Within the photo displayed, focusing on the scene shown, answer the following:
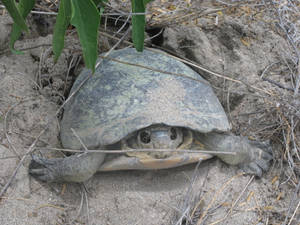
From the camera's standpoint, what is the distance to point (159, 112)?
6.25 ft

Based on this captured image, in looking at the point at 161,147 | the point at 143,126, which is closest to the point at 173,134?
the point at 161,147

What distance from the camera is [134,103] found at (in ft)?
6.59

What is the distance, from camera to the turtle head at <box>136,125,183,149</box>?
74.6 inches

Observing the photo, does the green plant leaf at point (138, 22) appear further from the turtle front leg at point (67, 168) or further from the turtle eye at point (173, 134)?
the turtle front leg at point (67, 168)

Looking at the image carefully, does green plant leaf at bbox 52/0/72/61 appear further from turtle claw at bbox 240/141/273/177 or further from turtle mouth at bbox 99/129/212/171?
turtle claw at bbox 240/141/273/177

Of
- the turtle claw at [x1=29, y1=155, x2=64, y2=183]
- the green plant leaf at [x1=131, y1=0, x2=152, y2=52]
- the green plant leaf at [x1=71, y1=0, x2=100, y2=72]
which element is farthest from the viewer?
the turtle claw at [x1=29, y1=155, x2=64, y2=183]

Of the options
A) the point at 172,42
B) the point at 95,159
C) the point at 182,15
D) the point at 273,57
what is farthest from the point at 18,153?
the point at 273,57

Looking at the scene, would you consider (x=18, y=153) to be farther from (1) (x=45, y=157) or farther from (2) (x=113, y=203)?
(2) (x=113, y=203)

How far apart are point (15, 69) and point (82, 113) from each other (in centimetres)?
63

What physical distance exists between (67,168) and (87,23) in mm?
854

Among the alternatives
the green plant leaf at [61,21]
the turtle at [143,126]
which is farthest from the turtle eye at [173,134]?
the green plant leaf at [61,21]

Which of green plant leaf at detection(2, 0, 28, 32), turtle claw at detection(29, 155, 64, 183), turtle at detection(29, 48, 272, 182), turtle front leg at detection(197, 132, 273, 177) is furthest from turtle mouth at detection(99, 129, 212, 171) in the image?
green plant leaf at detection(2, 0, 28, 32)

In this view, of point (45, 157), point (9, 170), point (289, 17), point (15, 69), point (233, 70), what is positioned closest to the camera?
point (9, 170)

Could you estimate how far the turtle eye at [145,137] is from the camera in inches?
76.6
